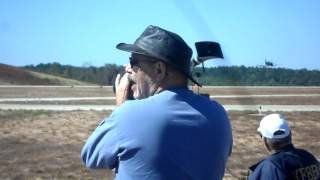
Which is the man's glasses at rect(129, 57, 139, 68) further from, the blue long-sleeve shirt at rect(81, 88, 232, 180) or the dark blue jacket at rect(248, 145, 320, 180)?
the dark blue jacket at rect(248, 145, 320, 180)

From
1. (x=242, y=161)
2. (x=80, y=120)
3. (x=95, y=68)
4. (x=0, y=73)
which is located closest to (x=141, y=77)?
(x=242, y=161)

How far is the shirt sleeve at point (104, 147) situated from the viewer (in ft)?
7.80

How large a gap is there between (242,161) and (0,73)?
233ft

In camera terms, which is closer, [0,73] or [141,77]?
[141,77]

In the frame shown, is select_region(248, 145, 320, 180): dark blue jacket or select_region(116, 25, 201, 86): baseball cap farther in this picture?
select_region(248, 145, 320, 180): dark blue jacket

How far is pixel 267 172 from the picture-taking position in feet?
12.1

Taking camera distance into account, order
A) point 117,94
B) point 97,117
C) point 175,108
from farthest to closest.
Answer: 1. point 97,117
2. point 117,94
3. point 175,108

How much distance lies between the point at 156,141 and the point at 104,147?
22cm

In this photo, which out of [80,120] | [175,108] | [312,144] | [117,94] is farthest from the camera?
[80,120]

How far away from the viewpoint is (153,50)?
2.50 m

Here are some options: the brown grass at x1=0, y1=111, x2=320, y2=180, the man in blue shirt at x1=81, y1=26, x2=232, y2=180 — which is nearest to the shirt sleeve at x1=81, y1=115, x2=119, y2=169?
the man in blue shirt at x1=81, y1=26, x2=232, y2=180

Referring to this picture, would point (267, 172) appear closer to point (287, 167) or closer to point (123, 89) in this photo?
point (287, 167)

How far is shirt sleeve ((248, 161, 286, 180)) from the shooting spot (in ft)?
12.0

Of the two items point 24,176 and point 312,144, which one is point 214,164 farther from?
point 312,144
